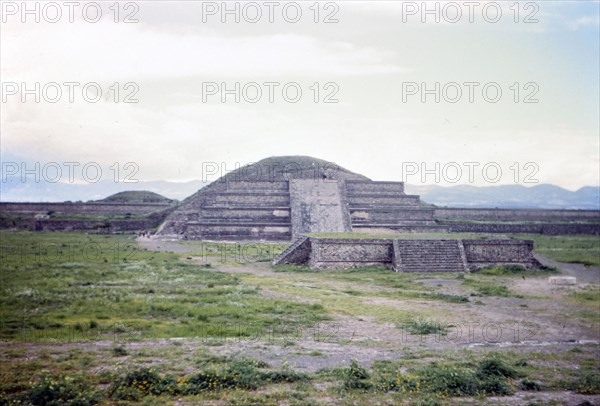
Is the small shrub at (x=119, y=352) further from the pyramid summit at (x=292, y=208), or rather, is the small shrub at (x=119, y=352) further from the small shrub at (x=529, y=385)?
the pyramid summit at (x=292, y=208)

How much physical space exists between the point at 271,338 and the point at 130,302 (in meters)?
5.93

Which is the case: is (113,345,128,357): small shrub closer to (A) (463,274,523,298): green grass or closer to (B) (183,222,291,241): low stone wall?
(A) (463,274,523,298): green grass

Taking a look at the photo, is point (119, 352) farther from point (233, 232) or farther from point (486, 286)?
point (233, 232)

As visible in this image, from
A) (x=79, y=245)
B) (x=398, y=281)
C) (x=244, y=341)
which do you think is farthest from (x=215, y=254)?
(x=244, y=341)

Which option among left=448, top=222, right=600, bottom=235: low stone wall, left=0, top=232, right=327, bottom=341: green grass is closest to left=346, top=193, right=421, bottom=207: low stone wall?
left=448, top=222, right=600, bottom=235: low stone wall

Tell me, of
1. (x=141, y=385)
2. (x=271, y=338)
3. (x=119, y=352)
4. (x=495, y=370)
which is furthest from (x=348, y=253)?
(x=141, y=385)

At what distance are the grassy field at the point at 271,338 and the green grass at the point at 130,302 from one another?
0.06 meters

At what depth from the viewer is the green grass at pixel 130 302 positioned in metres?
13.2

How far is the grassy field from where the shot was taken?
9.03 m

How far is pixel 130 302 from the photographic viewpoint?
641 inches

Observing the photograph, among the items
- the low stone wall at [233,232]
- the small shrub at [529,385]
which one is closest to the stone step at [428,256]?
the small shrub at [529,385]

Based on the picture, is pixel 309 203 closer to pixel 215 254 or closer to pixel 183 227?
pixel 183 227

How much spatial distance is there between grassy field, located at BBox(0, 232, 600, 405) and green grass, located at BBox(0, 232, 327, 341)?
2.5 inches

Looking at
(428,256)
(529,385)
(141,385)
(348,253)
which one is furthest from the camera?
(428,256)
